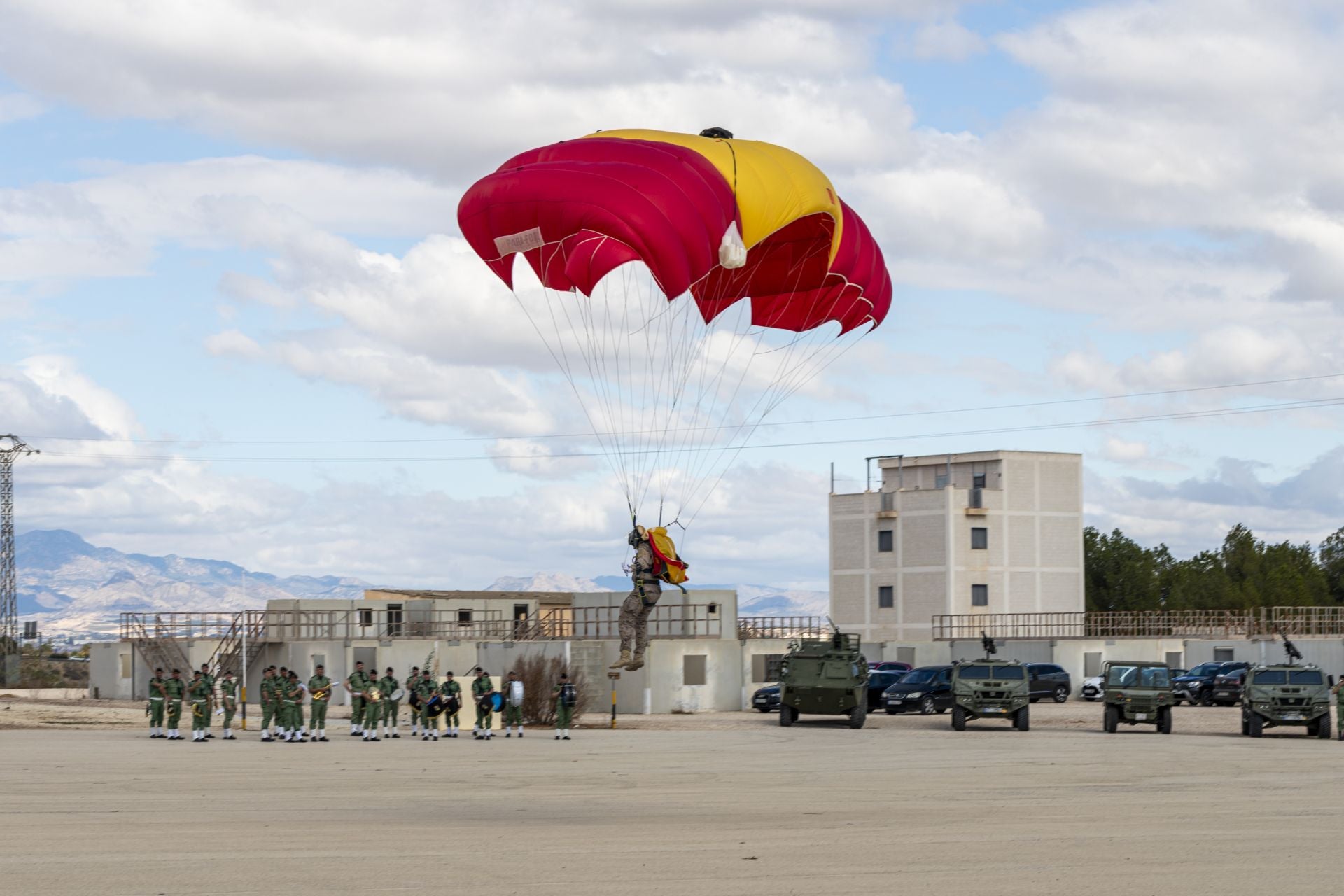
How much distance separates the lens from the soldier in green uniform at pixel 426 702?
31172mm

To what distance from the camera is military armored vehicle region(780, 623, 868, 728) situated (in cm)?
3488

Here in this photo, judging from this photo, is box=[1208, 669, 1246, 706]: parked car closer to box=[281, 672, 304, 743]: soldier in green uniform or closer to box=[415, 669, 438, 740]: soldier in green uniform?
box=[415, 669, 438, 740]: soldier in green uniform

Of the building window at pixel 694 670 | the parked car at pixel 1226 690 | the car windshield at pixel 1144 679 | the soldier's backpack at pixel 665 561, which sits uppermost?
the soldier's backpack at pixel 665 561

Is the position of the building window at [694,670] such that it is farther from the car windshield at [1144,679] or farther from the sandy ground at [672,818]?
the sandy ground at [672,818]

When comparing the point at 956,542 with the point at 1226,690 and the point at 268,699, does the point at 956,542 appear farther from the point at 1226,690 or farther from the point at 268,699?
the point at 268,699

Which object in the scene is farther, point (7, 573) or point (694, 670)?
point (7, 573)

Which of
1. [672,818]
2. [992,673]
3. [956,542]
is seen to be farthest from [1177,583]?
[672,818]

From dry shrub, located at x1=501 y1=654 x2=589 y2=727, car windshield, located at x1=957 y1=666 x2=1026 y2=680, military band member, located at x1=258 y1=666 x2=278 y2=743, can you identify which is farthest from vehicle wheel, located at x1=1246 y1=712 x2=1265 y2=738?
military band member, located at x1=258 y1=666 x2=278 y2=743

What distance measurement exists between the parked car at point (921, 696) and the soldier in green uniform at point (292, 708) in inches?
665

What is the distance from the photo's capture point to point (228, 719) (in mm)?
30719

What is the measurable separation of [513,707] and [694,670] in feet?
37.5

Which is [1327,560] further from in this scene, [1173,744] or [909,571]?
[1173,744]

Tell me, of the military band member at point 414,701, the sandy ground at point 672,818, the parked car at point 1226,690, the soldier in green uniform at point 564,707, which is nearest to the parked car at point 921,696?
the parked car at point 1226,690

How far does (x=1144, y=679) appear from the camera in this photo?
33.1 metres
